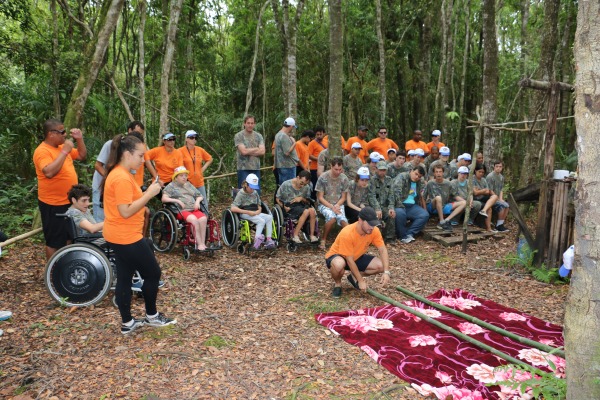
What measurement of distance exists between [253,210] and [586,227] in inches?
189

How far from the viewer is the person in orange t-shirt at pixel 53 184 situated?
191 inches

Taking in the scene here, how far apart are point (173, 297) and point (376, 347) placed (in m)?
2.31

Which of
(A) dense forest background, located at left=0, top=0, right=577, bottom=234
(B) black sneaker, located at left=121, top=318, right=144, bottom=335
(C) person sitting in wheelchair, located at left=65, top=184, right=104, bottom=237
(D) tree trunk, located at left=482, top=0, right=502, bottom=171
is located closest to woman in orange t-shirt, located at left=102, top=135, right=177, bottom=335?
(B) black sneaker, located at left=121, top=318, right=144, bottom=335

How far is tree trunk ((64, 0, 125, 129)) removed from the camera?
647cm

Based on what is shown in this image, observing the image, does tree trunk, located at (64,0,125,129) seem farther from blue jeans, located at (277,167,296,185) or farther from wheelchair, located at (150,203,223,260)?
blue jeans, located at (277,167,296,185)

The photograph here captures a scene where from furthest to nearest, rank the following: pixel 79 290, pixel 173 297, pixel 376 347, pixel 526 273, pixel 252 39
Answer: pixel 252 39, pixel 526 273, pixel 173 297, pixel 79 290, pixel 376 347

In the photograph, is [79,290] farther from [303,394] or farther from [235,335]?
[303,394]

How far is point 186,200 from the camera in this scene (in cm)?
656

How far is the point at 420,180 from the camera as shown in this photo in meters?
8.34

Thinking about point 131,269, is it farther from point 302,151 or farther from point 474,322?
point 302,151

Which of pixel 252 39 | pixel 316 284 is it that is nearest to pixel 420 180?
pixel 316 284

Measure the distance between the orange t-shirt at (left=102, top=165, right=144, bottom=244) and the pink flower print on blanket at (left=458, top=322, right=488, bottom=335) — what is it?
3.15m

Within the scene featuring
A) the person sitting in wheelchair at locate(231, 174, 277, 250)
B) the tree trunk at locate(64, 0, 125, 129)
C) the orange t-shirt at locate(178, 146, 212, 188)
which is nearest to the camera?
Answer: the tree trunk at locate(64, 0, 125, 129)

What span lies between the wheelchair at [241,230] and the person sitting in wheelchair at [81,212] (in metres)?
2.33
